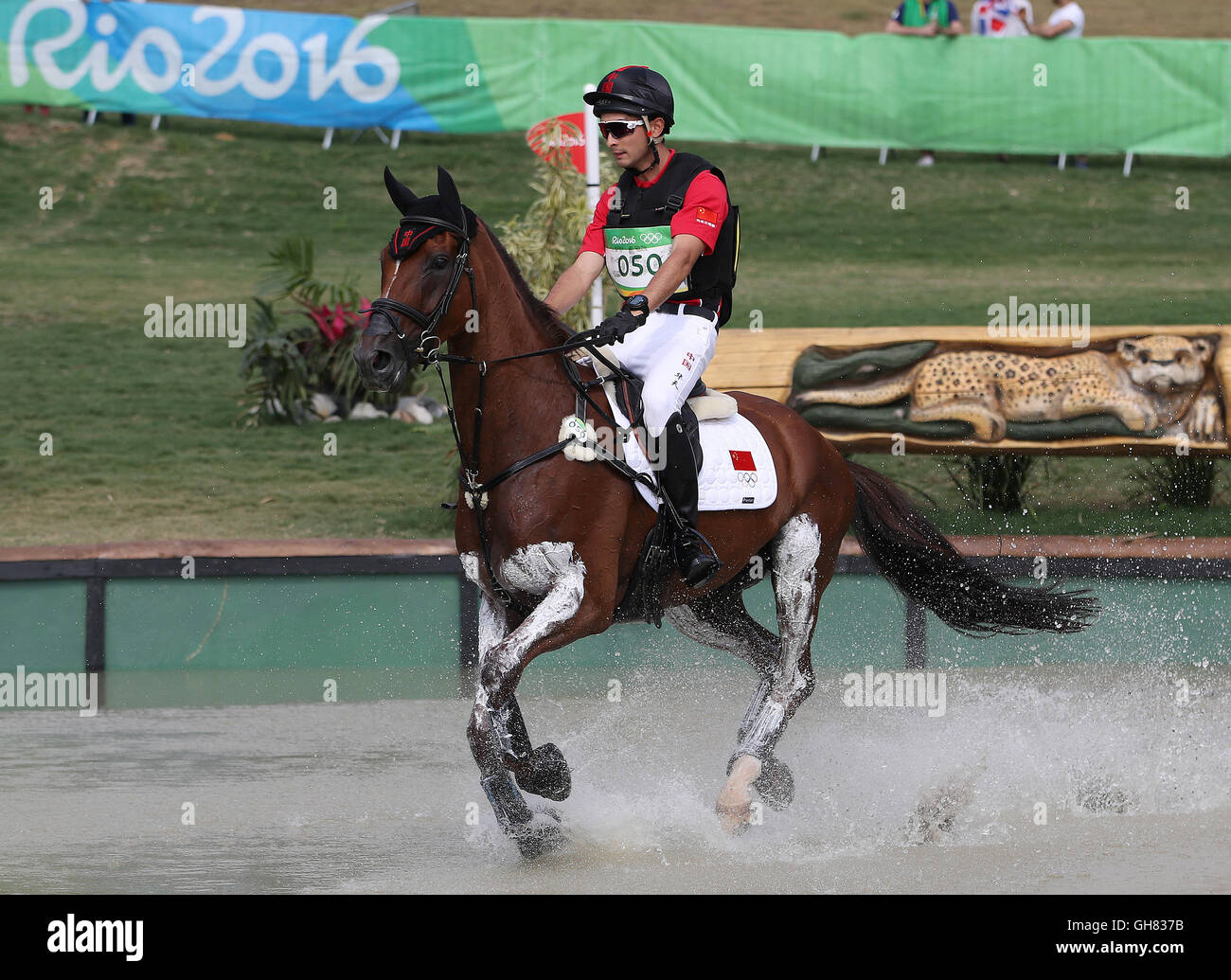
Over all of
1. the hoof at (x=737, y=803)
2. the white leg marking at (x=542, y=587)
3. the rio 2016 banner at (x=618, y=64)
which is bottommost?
the hoof at (x=737, y=803)

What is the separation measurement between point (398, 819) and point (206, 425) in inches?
292

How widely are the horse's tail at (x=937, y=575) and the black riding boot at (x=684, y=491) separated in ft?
4.88

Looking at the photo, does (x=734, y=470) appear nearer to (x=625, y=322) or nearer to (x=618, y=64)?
(x=625, y=322)

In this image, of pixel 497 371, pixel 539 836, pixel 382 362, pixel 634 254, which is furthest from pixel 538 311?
pixel 539 836

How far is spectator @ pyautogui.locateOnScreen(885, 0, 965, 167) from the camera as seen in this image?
18422 millimetres

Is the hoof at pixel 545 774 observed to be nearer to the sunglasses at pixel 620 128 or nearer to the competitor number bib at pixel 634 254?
the competitor number bib at pixel 634 254

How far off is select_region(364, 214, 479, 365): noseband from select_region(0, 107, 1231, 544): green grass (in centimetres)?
556

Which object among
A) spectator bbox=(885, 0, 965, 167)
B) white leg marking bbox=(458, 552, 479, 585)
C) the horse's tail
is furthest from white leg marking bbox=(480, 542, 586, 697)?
spectator bbox=(885, 0, 965, 167)

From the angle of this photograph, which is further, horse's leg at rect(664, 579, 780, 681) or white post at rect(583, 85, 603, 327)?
white post at rect(583, 85, 603, 327)

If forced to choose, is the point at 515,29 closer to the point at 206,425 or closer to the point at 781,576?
the point at 206,425

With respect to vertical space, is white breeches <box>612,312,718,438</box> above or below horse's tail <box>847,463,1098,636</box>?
above

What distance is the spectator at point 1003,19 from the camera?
62.8 feet

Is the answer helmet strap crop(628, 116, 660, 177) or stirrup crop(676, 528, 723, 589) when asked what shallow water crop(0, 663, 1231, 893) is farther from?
helmet strap crop(628, 116, 660, 177)

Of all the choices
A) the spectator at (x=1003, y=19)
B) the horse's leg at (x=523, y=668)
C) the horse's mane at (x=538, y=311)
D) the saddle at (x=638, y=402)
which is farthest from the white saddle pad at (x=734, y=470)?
the spectator at (x=1003, y=19)
